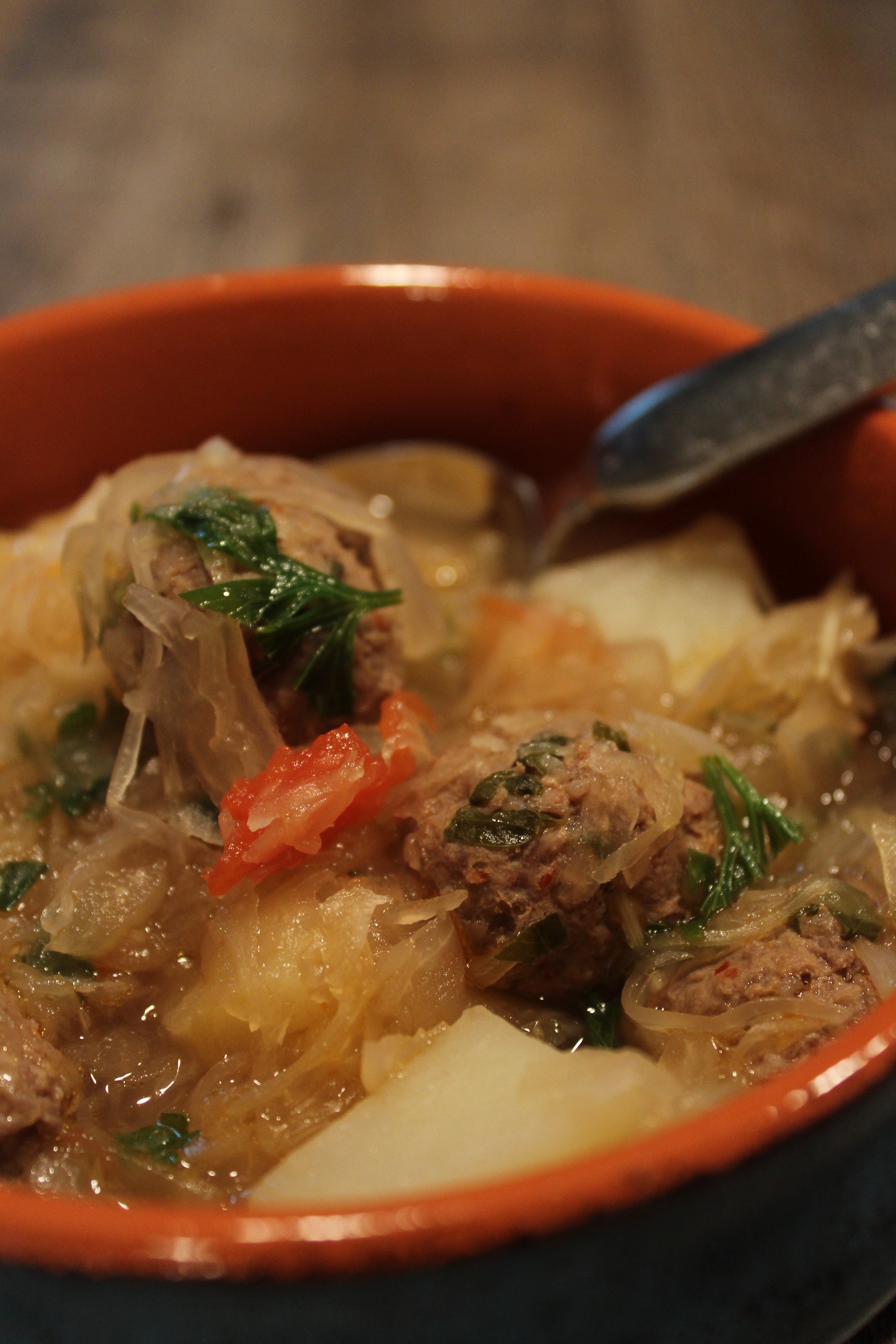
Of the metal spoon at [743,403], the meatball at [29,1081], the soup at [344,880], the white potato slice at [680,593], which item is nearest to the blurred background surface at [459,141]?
the metal spoon at [743,403]

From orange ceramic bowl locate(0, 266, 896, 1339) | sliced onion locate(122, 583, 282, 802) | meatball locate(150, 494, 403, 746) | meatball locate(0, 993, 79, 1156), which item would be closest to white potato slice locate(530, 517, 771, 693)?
orange ceramic bowl locate(0, 266, 896, 1339)

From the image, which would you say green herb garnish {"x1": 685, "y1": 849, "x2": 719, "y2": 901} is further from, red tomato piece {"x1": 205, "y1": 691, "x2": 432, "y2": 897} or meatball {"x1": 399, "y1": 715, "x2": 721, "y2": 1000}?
red tomato piece {"x1": 205, "y1": 691, "x2": 432, "y2": 897}

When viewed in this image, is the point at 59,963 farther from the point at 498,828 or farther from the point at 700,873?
the point at 700,873

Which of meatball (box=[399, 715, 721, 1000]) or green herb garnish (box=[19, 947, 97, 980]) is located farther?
green herb garnish (box=[19, 947, 97, 980])

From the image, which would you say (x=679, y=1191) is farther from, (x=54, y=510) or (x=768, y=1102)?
(x=54, y=510)

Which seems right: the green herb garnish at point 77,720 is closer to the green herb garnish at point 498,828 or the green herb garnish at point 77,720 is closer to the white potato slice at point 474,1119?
the green herb garnish at point 498,828

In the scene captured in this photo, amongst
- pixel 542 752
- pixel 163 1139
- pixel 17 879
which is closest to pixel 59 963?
pixel 17 879

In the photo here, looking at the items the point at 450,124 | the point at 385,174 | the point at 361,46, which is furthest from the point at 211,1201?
the point at 361,46
